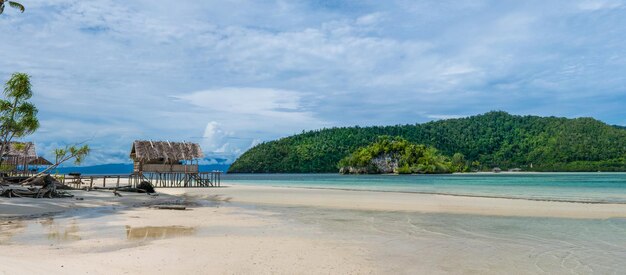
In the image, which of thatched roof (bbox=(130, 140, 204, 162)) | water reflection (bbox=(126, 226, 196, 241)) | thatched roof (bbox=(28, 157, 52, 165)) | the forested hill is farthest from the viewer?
the forested hill

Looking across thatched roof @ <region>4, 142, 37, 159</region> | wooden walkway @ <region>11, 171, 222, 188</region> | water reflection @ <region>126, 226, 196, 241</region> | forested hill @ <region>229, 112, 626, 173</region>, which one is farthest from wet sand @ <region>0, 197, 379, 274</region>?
forested hill @ <region>229, 112, 626, 173</region>

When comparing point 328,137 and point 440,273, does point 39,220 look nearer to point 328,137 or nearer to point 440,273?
point 440,273

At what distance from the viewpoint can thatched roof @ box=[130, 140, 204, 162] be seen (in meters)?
36.7

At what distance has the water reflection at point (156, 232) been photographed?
9980 mm

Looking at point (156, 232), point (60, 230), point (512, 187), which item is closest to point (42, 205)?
point (60, 230)

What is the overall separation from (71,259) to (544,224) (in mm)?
12987

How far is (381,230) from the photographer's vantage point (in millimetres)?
11859

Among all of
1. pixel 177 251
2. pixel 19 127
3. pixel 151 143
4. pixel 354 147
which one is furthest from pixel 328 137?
pixel 177 251

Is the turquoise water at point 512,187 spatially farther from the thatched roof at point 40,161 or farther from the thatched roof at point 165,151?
the thatched roof at point 40,161

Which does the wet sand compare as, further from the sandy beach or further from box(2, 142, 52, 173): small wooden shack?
box(2, 142, 52, 173): small wooden shack

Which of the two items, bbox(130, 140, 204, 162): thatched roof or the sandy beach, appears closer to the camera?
the sandy beach

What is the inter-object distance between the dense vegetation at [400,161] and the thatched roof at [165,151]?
8184 centimetres

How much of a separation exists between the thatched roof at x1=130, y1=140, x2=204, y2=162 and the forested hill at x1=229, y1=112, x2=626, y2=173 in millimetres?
99864

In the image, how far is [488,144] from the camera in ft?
439
